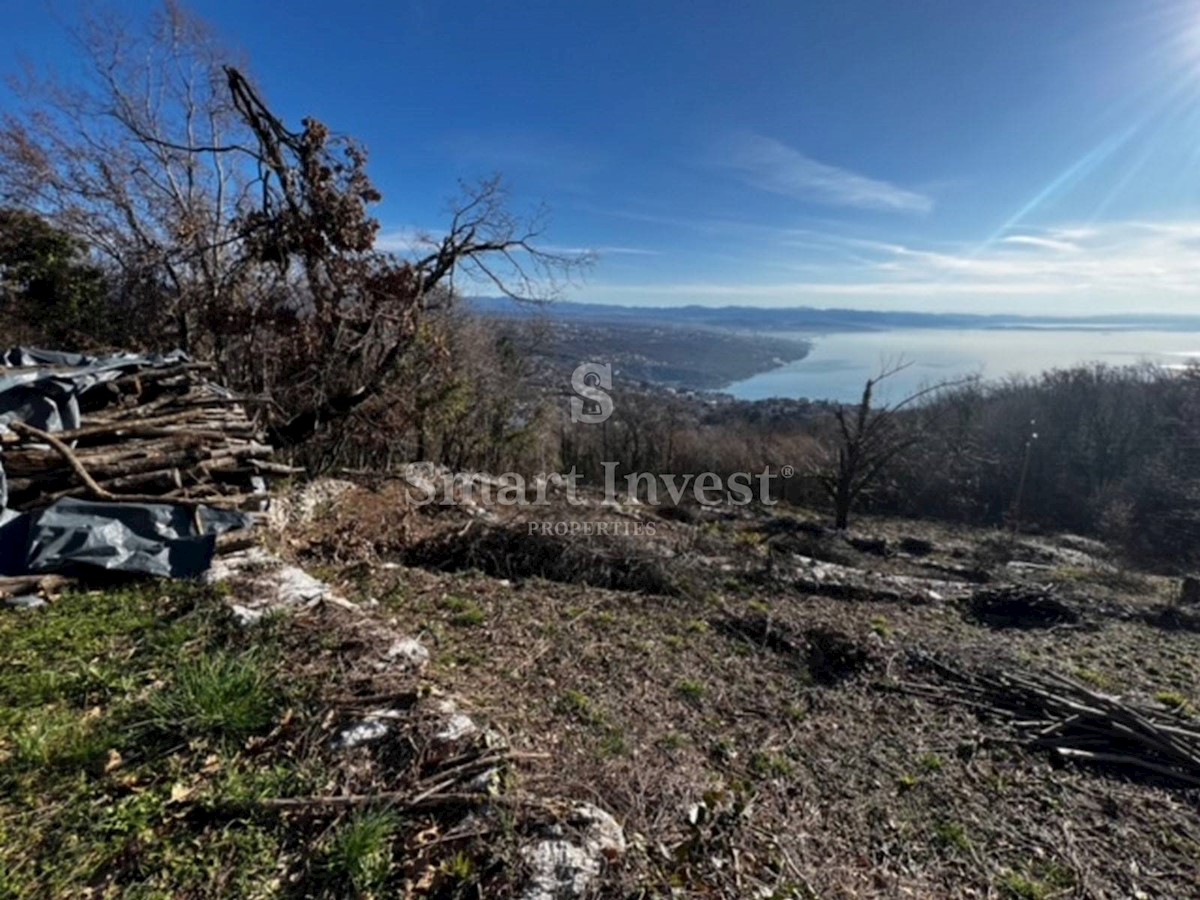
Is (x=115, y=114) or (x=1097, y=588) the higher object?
(x=115, y=114)

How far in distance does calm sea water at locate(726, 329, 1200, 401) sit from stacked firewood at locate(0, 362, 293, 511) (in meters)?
16.4

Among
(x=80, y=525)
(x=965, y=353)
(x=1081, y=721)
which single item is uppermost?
(x=965, y=353)

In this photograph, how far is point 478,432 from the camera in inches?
539

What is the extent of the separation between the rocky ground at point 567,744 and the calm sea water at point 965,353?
1429 cm

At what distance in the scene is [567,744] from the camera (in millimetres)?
2242

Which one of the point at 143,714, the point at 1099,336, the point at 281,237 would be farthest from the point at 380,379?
the point at 1099,336

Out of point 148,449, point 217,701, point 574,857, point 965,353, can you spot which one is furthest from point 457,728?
point 965,353

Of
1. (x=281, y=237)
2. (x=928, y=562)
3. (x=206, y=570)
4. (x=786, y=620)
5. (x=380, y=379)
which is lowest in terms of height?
(x=928, y=562)

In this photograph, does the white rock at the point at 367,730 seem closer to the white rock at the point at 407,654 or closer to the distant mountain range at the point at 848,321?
the white rock at the point at 407,654

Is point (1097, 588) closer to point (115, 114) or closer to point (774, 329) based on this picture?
point (115, 114)

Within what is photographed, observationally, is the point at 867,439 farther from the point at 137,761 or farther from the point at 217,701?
the point at 137,761

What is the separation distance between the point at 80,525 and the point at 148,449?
707 mm

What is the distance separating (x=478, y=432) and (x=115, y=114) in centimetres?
836

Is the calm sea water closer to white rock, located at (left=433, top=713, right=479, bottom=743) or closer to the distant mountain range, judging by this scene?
the distant mountain range
